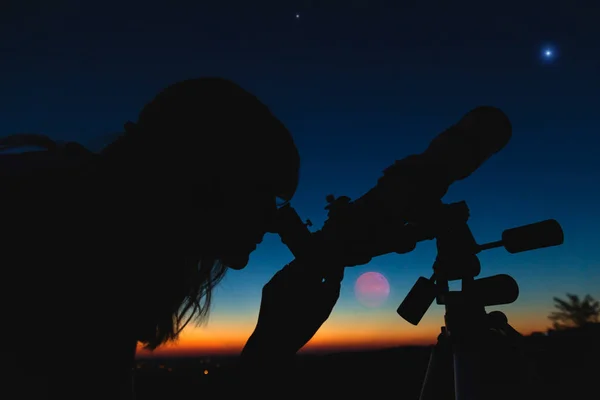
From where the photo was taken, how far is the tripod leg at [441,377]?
5.98ft

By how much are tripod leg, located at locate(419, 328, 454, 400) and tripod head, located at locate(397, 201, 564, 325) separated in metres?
0.24

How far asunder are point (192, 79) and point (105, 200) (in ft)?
2.66

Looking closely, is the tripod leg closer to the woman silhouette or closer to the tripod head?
the tripod head

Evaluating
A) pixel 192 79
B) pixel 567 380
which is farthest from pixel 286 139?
pixel 567 380

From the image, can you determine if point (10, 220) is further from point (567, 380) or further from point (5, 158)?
point (567, 380)

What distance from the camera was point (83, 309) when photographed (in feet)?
4.17

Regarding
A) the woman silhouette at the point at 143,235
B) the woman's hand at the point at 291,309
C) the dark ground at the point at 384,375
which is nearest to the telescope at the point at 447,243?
the woman's hand at the point at 291,309

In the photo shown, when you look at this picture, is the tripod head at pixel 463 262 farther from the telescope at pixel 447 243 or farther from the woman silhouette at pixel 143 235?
the woman silhouette at pixel 143 235

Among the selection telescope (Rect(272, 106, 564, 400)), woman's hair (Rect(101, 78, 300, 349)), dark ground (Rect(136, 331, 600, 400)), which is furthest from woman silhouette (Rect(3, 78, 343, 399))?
dark ground (Rect(136, 331, 600, 400))

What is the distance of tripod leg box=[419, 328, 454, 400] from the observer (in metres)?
1.82

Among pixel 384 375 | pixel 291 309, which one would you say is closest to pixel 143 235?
pixel 291 309

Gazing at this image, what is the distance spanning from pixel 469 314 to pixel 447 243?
1.32 ft

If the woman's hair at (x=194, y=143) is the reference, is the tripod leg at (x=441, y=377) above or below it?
below

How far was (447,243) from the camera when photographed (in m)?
2.04
